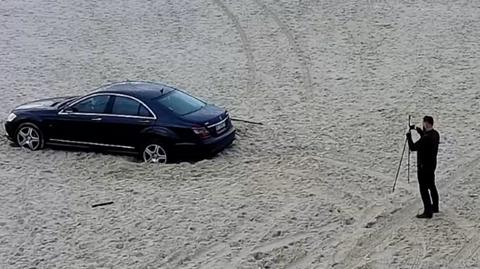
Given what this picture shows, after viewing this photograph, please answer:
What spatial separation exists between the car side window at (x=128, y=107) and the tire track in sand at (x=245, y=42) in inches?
247

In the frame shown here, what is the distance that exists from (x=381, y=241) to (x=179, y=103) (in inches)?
247

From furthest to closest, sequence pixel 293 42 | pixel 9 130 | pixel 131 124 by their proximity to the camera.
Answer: pixel 293 42
pixel 9 130
pixel 131 124

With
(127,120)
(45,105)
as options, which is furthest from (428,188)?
(45,105)

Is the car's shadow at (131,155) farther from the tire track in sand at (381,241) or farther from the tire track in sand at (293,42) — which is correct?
the tire track in sand at (293,42)

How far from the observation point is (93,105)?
17578mm

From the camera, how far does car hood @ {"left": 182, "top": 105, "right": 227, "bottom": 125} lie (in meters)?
17.0

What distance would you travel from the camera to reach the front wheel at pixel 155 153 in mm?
16875

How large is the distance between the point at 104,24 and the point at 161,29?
6.81 ft

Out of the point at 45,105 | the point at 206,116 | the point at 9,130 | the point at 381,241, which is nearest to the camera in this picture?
the point at 381,241

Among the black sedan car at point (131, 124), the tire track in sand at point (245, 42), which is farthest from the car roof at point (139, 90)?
the tire track in sand at point (245, 42)

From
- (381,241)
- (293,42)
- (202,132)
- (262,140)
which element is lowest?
(381,241)

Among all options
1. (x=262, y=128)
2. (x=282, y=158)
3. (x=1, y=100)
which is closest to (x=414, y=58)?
(x=262, y=128)

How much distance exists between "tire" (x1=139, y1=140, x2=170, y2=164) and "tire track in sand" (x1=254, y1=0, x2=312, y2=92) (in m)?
6.92

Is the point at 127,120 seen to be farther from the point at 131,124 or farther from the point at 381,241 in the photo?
the point at 381,241
